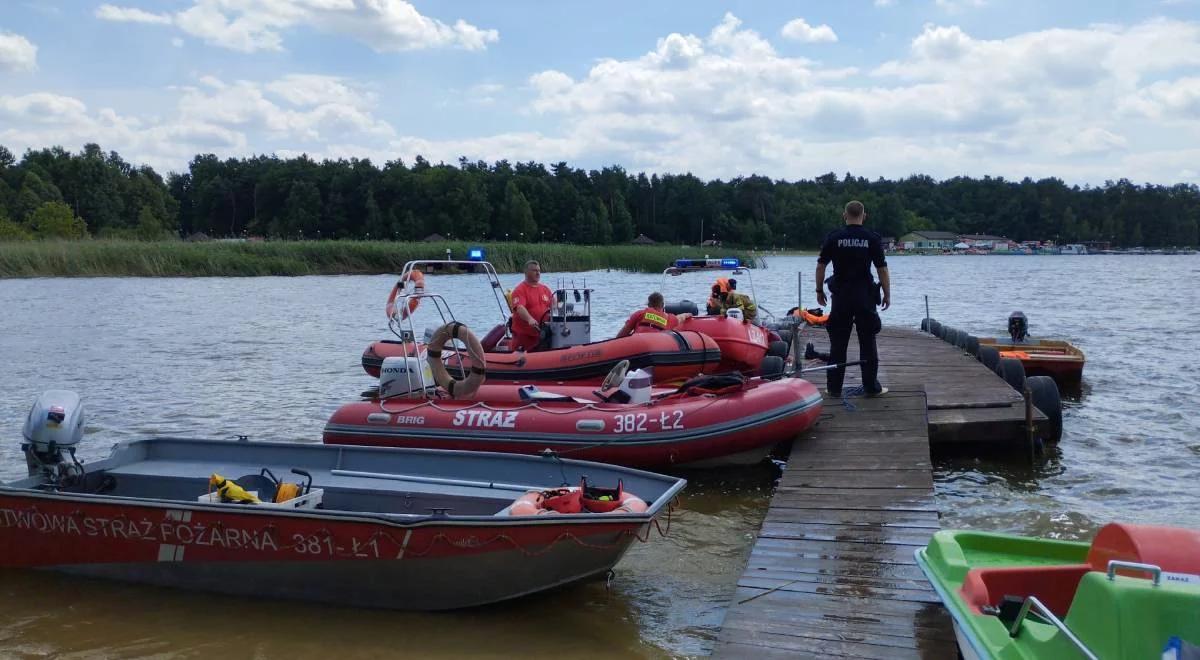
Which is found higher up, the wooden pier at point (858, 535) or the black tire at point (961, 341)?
the black tire at point (961, 341)

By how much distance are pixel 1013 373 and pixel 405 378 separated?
7.03 meters

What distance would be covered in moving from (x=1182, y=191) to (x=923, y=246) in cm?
4214

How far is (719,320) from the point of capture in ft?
35.3

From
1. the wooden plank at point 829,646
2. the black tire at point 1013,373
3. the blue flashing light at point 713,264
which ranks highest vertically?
the blue flashing light at point 713,264

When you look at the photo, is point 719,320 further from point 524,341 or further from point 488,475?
point 488,475

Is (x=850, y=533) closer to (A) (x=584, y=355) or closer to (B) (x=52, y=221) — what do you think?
(A) (x=584, y=355)

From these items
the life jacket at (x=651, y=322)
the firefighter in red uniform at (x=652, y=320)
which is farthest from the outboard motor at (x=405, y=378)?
the life jacket at (x=651, y=322)

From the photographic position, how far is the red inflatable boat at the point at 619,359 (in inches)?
381

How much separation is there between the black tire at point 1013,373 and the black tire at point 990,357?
58cm

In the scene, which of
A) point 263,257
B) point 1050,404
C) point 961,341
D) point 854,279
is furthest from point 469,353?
point 263,257

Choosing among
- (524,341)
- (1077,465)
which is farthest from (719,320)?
(1077,465)

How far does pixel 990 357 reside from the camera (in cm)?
1206

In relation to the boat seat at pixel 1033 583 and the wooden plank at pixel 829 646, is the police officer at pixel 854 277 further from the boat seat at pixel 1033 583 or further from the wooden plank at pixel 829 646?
the boat seat at pixel 1033 583

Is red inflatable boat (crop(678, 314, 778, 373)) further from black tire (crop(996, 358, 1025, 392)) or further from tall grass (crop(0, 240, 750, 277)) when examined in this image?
tall grass (crop(0, 240, 750, 277))
